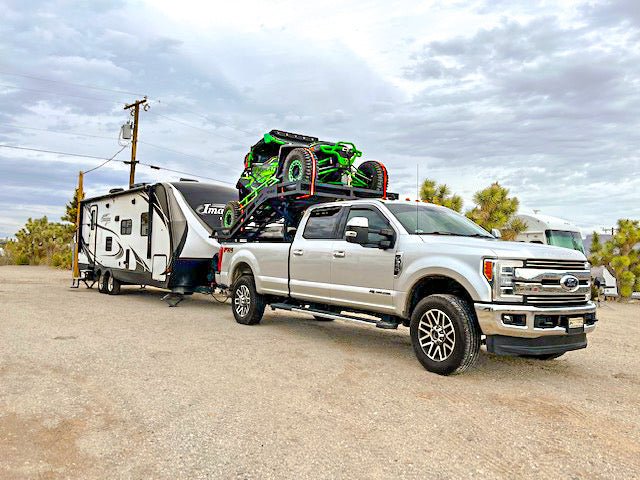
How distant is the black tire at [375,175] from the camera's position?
32.4 feet

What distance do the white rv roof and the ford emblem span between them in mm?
13373

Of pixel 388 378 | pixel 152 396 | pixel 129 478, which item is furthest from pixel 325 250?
pixel 129 478

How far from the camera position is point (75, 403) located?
15.5ft

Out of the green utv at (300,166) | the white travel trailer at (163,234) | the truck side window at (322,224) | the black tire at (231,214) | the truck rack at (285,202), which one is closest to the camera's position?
the truck side window at (322,224)

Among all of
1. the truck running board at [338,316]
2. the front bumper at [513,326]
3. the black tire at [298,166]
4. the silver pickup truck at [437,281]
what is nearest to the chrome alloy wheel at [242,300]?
the truck running board at [338,316]

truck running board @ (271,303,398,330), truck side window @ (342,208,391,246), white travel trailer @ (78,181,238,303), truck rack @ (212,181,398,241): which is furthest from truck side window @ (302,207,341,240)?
white travel trailer @ (78,181,238,303)

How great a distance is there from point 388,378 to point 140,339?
385 cm

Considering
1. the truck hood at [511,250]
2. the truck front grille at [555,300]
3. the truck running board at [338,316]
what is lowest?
the truck running board at [338,316]

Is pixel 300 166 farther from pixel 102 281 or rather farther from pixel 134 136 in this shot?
pixel 134 136

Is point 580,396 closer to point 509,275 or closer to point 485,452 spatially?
point 509,275

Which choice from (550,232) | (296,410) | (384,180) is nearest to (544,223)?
(550,232)

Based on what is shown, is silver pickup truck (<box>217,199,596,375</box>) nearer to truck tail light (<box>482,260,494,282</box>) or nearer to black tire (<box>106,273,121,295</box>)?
truck tail light (<box>482,260,494,282</box>)

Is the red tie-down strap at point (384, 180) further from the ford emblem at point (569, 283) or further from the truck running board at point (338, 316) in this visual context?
the ford emblem at point (569, 283)

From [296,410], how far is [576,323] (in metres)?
3.18
